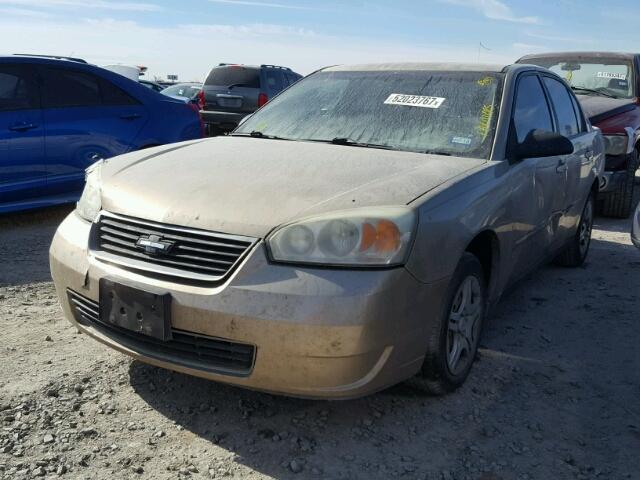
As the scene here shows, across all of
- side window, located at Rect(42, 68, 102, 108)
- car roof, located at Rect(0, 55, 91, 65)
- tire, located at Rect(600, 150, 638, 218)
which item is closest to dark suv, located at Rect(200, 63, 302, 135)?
side window, located at Rect(42, 68, 102, 108)

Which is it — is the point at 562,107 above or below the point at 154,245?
above

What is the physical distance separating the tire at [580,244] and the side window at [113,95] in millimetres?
4308

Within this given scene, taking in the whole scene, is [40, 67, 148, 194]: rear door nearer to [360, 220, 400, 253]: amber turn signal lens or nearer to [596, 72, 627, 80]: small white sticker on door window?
[360, 220, 400, 253]: amber turn signal lens

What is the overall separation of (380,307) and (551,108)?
270cm

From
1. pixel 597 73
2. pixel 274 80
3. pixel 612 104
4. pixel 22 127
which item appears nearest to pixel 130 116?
pixel 22 127

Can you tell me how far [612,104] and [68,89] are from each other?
237 inches

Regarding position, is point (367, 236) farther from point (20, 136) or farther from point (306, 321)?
point (20, 136)

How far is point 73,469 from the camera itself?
2.43 metres

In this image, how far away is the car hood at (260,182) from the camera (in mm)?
2598

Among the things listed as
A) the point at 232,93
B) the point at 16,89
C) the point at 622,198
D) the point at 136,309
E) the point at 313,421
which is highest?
the point at 16,89

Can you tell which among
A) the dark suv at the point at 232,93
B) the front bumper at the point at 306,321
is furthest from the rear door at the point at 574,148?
the dark suv at the point at 232,93

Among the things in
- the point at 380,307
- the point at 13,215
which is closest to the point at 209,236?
the point at 380,307

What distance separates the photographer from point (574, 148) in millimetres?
4465

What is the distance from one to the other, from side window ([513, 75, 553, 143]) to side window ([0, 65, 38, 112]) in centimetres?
423
